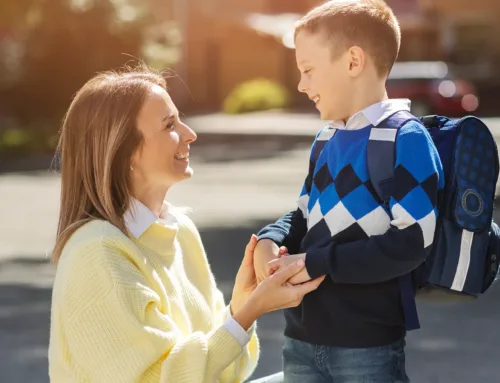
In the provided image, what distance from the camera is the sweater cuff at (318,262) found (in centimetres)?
283

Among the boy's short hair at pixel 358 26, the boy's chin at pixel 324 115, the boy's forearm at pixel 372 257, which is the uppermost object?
the boy's short hair at pixel 358 26

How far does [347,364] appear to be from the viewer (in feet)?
9.68

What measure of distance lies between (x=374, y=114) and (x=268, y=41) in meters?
46.4

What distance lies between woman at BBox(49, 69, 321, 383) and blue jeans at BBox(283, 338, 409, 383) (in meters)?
0.16

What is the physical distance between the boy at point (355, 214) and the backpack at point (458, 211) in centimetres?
3

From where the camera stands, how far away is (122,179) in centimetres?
326

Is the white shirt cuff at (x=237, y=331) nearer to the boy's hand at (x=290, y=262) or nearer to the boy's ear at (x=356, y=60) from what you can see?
the boy's hand at (x=290, y=262)

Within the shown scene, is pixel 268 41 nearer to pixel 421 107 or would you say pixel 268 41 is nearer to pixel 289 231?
pixel 421 107

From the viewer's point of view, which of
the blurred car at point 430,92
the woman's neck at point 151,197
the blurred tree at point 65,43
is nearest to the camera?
the woman's neck at point 151,197

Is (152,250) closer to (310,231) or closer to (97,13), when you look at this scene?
(310,231)

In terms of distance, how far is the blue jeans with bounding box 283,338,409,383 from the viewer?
2939mm

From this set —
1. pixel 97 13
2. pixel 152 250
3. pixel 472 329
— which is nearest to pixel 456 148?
pixel 152 250

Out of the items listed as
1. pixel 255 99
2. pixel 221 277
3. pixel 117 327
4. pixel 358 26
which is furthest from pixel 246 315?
pixel 255 99

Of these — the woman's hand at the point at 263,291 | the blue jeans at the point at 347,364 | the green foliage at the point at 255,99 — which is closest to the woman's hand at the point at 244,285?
the woman's hand at the point at 263,291
